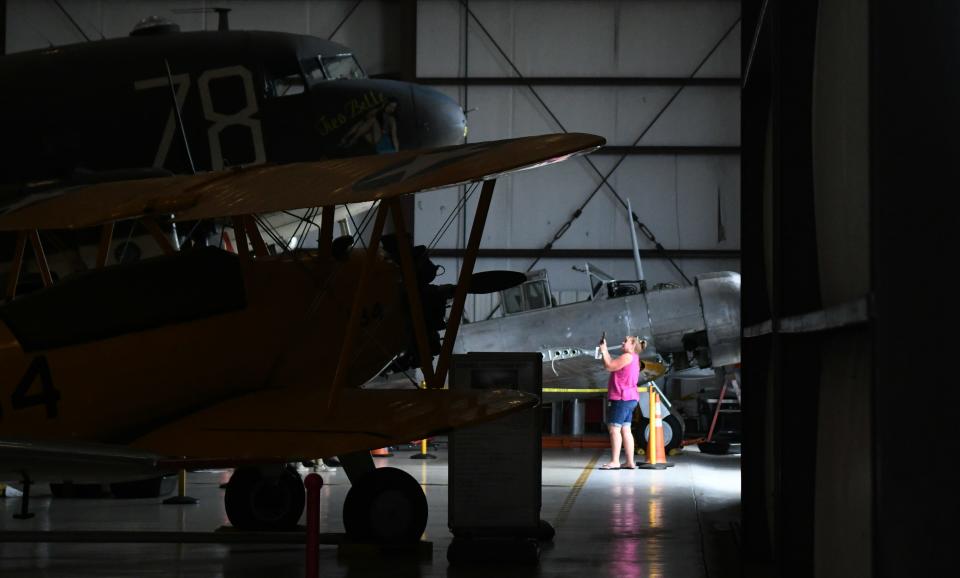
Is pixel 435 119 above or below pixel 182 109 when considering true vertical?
above

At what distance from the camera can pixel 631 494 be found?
11570 mm

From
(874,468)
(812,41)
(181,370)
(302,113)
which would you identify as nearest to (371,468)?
(181,370)

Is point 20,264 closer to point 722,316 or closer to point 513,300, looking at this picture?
point 722,316

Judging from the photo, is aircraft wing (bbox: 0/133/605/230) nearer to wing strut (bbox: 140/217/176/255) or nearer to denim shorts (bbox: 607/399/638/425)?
wing strut (bbox: 140/217/176/255)

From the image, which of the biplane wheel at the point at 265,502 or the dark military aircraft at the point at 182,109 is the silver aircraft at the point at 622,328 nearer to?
the dark military aircraft at the point at 182,109

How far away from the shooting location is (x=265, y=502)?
27.3 ft

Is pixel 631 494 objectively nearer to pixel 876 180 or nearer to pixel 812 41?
pixel 812 41

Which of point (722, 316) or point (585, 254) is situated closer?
point (722, 316)

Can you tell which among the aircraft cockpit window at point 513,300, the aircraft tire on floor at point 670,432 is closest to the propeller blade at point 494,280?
the aircraft tire on floor at point 670,432

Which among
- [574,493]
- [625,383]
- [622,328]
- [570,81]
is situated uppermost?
[570,81]

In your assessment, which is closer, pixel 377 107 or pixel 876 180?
pixel 876 180

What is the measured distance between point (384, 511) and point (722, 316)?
10.0 m

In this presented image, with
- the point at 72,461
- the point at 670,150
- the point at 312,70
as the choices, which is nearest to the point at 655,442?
the point at 312,70

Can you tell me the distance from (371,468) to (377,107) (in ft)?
20.6
